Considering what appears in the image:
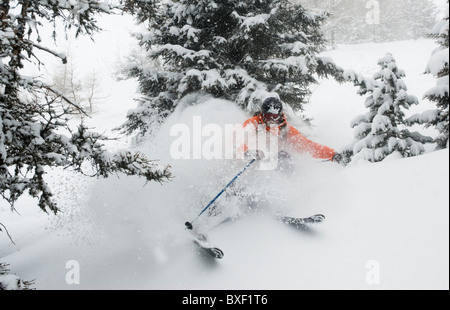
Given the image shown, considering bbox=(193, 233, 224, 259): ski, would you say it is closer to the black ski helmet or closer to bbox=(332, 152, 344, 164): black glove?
the black ski helmet

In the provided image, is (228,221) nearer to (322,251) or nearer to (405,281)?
(322,251)

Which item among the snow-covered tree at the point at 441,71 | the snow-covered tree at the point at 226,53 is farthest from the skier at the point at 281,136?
the snow-covered tree at the point at 441,71

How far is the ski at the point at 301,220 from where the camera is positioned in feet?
13.1

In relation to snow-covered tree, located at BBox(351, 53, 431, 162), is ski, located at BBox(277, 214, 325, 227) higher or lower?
lower

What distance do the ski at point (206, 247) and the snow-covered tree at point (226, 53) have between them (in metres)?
3.04

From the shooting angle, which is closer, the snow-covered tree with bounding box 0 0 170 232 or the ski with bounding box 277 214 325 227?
the snow-covered tree with bounding box 0 0 170 232

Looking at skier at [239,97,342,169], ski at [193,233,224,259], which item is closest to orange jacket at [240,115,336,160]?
skier at [239,97,342,169]

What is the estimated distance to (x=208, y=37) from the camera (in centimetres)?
700

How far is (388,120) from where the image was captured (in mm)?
5203

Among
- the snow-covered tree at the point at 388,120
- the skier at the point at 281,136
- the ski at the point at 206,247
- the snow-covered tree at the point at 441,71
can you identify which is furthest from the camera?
the skier at the point at 281,136

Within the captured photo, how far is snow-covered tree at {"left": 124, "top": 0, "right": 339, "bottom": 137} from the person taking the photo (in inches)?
245

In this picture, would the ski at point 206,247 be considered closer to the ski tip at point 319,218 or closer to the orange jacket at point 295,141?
the ski tip at point 319,218

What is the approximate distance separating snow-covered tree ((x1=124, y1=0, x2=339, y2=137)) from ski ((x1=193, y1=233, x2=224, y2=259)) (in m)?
3.04

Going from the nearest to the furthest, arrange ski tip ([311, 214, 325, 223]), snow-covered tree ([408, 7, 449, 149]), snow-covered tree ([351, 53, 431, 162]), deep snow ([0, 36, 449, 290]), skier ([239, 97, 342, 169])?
snow-covered tree ([408, 7, 449, 149]), deep snow ([0, 36, 449, 290]), ski tip ([311, 214, 325, 223]), snow-covered tree ([351, 53, 431, 162]), skier ([239, 97, 342, 169])
